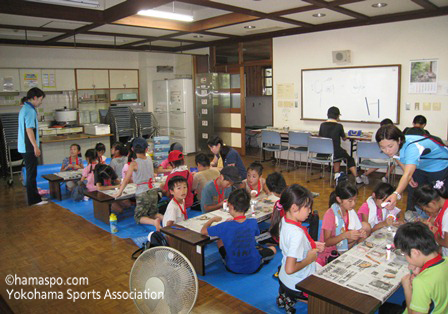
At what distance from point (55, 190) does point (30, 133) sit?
3.79ft

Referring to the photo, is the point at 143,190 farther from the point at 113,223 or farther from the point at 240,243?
the point at 240,243

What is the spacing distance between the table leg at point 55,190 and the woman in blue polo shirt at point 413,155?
17.2ft

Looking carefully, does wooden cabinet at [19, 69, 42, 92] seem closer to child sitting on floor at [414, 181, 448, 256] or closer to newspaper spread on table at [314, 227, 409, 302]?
newspaper spread on table at [314, 227, 409, 302]

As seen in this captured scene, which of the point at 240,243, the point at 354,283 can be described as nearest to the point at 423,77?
the point at 240,243

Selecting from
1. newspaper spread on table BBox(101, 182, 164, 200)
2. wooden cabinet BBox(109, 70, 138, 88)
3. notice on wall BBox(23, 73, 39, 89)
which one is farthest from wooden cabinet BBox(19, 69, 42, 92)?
newspaper spread on table BBox(101, 182, 164, 200)

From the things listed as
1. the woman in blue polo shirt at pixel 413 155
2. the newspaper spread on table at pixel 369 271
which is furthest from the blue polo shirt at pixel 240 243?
the woman in blue polo shirt at pixel 413 155

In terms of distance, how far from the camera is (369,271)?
8.15 ft

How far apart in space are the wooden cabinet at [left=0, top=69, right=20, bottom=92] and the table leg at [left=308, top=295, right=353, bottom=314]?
891cm

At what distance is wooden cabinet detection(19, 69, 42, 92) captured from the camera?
29.7 feet

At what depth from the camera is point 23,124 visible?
5.85m

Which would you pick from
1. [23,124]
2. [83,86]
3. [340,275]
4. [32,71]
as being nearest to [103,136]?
[83,86]

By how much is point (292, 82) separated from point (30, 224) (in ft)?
19.5

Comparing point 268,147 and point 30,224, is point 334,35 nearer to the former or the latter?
point 268,147

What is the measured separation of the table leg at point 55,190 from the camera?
640cm
